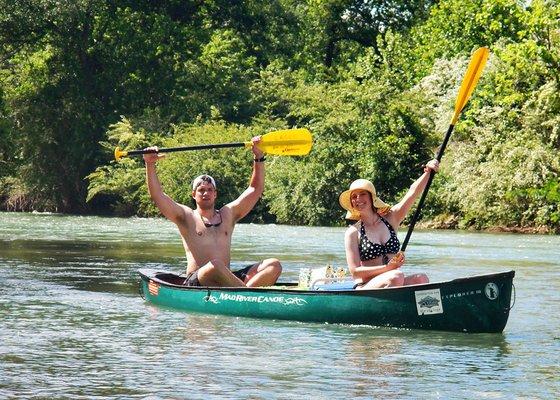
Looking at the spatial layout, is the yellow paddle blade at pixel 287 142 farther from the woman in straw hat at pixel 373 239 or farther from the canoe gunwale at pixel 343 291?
the woman in straw hat at pixel 373 239

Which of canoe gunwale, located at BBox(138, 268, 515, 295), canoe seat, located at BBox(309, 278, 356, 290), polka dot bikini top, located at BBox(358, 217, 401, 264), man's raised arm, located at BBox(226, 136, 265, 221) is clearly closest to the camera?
canoe gunwale, located at BBox(138, 268, 515, 295)

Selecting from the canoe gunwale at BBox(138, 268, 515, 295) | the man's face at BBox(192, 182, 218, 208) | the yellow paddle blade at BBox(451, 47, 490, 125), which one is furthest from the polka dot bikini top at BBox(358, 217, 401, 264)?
the yellow paddle blade at BBox(451, 47, 490, 125)

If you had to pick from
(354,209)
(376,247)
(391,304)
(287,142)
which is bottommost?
(391,304)

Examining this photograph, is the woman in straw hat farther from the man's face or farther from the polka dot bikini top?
the man's face

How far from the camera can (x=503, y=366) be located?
9.18 metres

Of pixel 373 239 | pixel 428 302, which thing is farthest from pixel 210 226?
pixel 428 302

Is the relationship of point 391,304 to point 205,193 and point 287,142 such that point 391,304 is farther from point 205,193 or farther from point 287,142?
point 287,142

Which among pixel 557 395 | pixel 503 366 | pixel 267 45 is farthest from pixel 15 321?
pixel 267 45

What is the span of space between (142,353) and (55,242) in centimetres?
1472

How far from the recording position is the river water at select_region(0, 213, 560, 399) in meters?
8.11

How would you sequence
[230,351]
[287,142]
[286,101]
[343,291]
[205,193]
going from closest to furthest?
[230,351], [343,291], [205,193], [287,142], [286,101]

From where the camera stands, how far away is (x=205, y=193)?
11922 mm

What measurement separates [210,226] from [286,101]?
3243 centimetres

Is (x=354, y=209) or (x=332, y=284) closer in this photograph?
(x=354, y=209)
